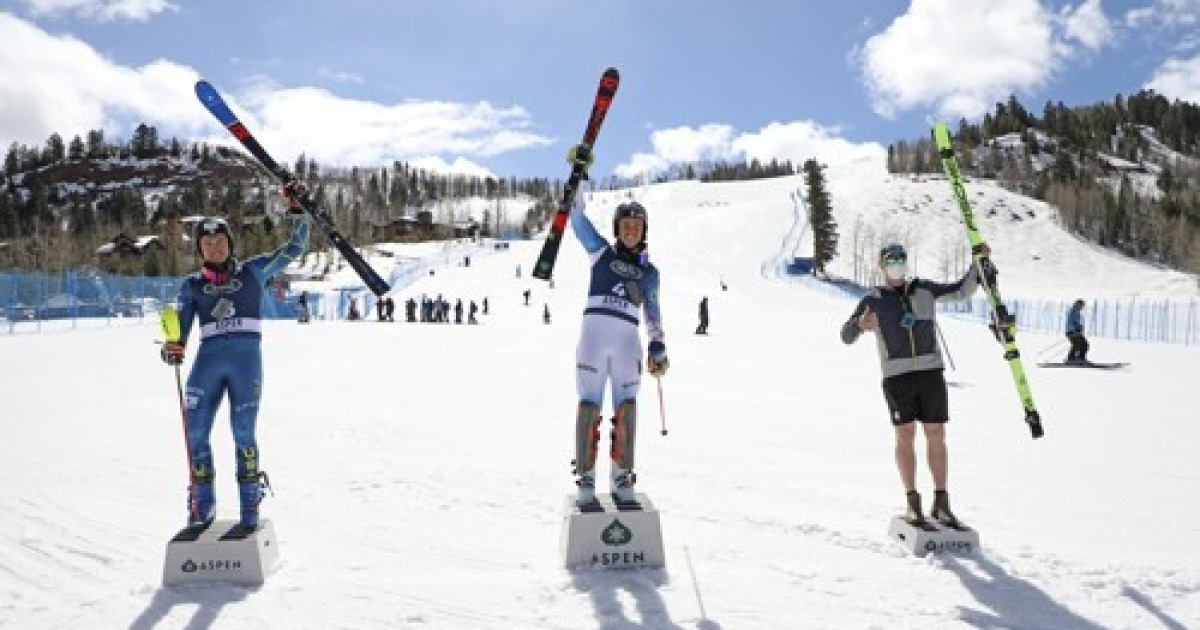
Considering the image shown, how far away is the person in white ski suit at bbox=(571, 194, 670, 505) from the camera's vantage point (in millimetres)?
5410

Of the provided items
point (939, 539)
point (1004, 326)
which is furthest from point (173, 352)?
point (1004, 326)

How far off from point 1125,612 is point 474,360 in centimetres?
1658

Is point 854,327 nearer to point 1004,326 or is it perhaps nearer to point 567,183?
point 1004,326

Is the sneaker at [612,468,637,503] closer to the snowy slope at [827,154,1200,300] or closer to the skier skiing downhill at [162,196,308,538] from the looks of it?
the skier skiing downhill at [162,196,308,538]

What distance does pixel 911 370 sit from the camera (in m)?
5.66

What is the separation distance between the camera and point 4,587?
4.58 meters

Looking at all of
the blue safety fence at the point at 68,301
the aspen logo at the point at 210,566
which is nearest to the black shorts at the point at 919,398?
the aspen logo at the point at 210,566

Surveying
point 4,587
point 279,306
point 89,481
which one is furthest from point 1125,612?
point 279,306

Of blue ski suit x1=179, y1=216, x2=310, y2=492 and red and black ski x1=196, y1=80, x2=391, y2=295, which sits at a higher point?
red and black ski x1=196, y1=80, x2=391, y2=295

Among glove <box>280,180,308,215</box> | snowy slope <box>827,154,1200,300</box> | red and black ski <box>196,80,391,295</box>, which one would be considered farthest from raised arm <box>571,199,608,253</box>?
snowy slope <box>827,154,1200,300</box>

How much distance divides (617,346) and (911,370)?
2.18 m

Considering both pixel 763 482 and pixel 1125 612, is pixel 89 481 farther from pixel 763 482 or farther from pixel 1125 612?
pixel 1125 612

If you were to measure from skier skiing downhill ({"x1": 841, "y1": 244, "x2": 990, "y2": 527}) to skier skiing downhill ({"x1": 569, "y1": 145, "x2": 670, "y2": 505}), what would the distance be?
1.72 metres

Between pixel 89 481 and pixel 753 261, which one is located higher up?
pixel 753 261
